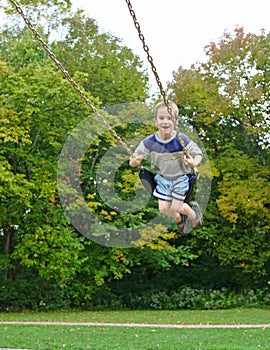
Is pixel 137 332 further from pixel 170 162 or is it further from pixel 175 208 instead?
pixel 170 162

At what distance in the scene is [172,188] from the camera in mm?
4383

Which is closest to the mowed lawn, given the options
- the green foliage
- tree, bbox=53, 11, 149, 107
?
the green foliage

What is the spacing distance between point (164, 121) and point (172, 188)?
52 centimetres

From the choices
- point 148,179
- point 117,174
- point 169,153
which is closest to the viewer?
point 169,153

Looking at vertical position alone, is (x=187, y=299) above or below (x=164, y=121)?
below

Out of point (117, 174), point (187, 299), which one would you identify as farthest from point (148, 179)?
point (187, 299)

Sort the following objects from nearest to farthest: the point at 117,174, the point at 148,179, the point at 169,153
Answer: the point at 169,153 < the point at 148,179 < the point at 117,174

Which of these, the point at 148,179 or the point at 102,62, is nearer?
the point at 148,179

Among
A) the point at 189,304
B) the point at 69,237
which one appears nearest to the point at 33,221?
the point at 69,237

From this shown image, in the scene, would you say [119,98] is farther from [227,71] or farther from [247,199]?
[247,199]

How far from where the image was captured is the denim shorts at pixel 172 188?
14.3 ft

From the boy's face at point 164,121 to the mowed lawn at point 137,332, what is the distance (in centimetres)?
576

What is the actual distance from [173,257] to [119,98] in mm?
5067

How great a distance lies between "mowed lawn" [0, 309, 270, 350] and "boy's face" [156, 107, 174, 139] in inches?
227
